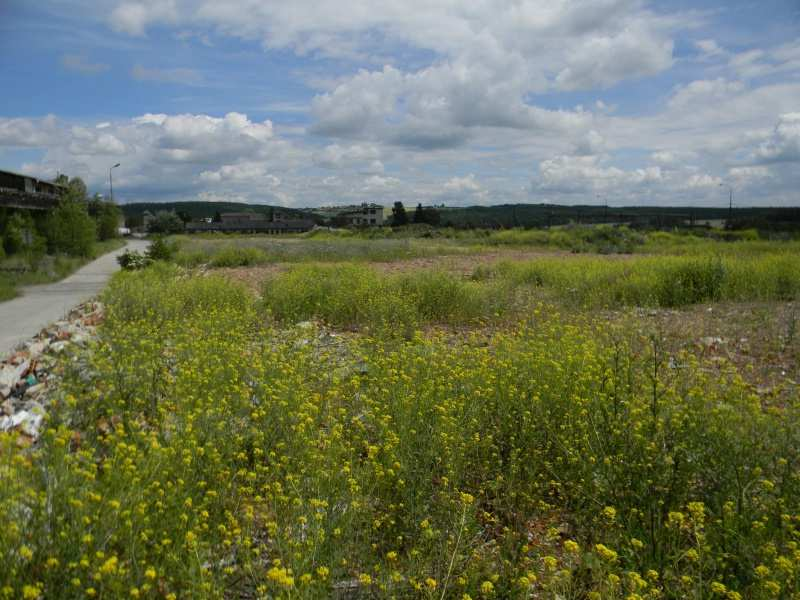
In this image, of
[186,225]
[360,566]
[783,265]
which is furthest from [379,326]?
[186,225]

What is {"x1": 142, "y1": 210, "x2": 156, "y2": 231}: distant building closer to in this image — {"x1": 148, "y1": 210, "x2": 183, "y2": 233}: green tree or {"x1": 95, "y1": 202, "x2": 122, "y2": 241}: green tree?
{"x1": 148, "y1": 210, "x2": 183, "y2": 233}: green tree

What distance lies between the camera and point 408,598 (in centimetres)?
285

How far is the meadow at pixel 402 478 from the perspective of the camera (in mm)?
2646

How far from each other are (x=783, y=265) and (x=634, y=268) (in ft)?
9.70

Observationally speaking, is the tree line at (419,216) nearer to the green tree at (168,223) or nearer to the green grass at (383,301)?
the green tree at (168,223)

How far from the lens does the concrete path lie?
1014cm

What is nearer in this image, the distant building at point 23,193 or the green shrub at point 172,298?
the green shrub at point 172,298

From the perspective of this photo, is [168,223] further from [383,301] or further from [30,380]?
[30,380]

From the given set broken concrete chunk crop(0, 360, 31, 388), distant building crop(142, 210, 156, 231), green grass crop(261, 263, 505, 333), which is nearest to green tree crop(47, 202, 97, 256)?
green grass crop(261, 263, 505, 333)

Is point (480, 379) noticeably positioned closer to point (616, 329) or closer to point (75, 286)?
point (616, 329)

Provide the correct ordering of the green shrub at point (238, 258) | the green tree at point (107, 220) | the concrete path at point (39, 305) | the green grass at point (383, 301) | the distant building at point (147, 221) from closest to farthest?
the green grass at point (383, 301) < the concrete path at point (39, 305) < the green shrub at point (238, 258) < the green tree at point (107, 220) < the distant building at point (147, 221)

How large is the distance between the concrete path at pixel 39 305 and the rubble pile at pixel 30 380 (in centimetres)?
109

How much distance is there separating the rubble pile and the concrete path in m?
1.09

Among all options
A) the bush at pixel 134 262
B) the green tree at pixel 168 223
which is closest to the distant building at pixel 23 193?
the bush at pixel 134 262
